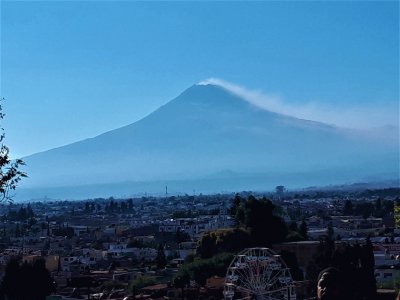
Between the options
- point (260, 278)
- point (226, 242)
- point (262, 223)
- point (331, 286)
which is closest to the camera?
point (331, 286)

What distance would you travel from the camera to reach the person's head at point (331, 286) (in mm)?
2463

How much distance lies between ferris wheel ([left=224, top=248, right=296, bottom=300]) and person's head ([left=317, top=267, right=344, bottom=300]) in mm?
13897

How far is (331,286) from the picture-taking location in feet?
8.09

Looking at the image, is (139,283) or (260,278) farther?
(139,283)

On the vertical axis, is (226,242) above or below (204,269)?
above

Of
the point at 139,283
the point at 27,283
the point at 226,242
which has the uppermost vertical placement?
the point at 226,242

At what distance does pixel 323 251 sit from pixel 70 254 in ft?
74.6

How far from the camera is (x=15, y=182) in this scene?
16.3 ft

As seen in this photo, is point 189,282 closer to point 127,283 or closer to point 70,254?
point 127,283

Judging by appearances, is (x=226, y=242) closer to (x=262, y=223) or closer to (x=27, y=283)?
(x=262, y=223)

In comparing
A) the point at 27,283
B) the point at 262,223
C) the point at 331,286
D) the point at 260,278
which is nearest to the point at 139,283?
the point at 27,283

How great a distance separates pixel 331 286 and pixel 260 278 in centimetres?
1455

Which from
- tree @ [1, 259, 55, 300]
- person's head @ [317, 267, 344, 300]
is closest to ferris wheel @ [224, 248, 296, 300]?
tree @ [1, 259, 55, 300]

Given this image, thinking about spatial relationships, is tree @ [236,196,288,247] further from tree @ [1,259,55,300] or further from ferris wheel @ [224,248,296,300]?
ferris wheel @ [224,248,296,300]
